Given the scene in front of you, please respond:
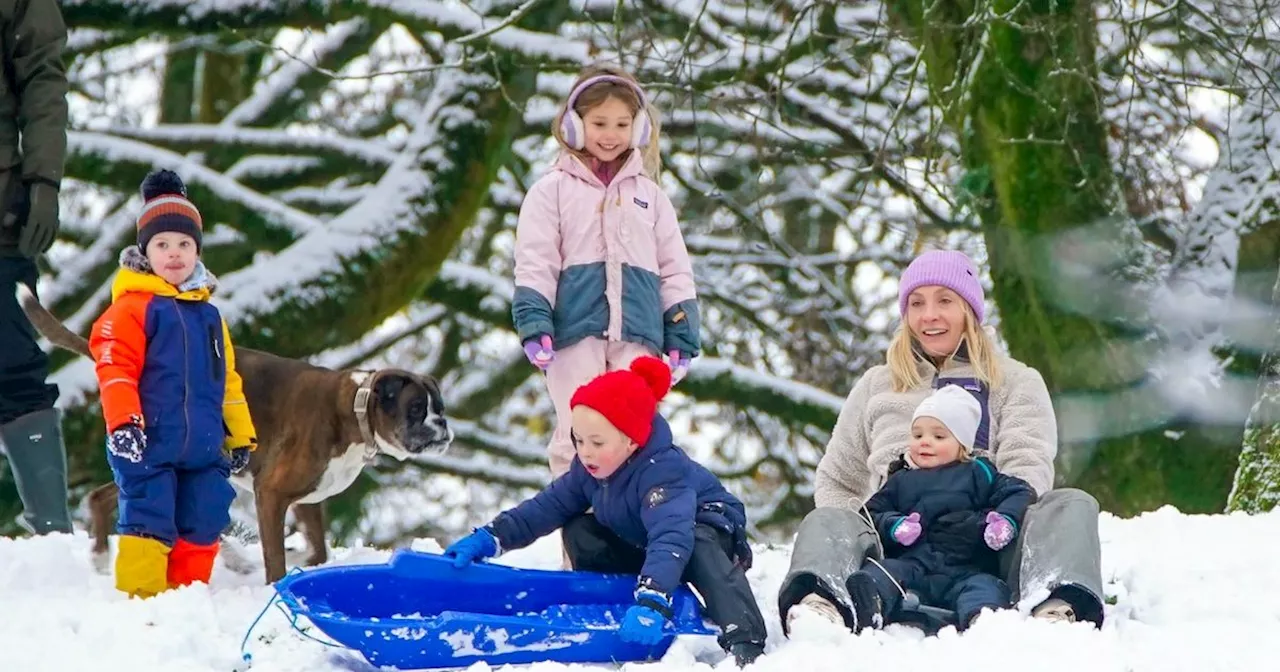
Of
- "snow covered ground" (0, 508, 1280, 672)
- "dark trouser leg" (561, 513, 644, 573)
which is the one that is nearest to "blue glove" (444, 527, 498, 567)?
"dark trouser leg" (561, 513, 644, 573)

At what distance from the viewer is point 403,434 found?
587 centimetres

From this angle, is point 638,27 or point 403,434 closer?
point 403,434

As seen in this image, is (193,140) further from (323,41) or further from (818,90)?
(818,90)

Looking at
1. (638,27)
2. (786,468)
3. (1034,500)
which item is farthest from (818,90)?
(1034,500)

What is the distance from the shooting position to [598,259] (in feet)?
17.5

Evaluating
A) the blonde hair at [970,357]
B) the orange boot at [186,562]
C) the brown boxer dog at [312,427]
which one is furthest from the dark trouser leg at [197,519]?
the blonde hair at [970,357]

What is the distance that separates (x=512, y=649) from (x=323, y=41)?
7.68 m

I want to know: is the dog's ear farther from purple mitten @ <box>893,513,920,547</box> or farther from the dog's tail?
purple mitten @ <box>893,513,920,547</box>

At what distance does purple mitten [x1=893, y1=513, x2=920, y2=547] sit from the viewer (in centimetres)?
455

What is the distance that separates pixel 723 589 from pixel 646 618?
0.34m

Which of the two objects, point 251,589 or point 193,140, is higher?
point 193,140

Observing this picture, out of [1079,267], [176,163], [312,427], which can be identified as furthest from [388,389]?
[1079,267]

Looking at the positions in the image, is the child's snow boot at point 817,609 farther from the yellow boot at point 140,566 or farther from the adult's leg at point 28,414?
the adult's leg at point 28,414

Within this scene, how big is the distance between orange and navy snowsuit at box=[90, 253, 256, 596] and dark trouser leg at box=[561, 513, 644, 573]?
49.2 inches
